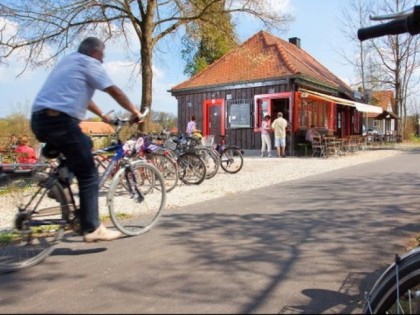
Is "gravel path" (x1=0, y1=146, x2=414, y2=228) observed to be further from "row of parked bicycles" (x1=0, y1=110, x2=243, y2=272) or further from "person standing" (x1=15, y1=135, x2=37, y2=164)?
"person standing" (x1=15, y1=135, x2=37, y2=164)

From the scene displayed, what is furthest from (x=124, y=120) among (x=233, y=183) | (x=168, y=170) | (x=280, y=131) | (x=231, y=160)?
(x=280, y=131)

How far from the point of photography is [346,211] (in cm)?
623

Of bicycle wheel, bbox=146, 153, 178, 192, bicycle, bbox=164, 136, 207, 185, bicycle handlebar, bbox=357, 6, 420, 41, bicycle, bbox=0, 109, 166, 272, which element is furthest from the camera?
bicycle, bbox=164, 136, 207, 185

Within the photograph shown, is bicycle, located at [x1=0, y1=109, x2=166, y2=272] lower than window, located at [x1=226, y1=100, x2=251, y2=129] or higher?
lower

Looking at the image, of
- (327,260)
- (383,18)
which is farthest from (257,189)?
(383,18)

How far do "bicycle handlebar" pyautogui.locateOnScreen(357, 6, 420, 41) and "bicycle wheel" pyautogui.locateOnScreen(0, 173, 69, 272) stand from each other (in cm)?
289

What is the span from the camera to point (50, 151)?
381 cm

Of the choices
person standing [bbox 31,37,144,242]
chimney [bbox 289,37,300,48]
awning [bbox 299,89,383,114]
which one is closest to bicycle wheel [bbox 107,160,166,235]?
person standing [bbox 31,37,144,242]

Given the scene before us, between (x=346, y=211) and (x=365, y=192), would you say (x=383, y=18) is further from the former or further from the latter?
(x=365, y=192)

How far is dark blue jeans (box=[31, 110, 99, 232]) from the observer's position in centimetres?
358

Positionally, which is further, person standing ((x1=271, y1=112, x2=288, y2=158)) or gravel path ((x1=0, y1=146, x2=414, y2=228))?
person standing ((x1=271, y1=112, x2=288, y2=158))

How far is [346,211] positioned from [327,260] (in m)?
2.51

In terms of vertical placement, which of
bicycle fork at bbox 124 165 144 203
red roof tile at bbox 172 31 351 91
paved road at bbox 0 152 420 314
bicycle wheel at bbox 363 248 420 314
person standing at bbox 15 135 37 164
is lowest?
paved road at bbox 0 152 420 314

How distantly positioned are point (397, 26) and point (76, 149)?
260cm
